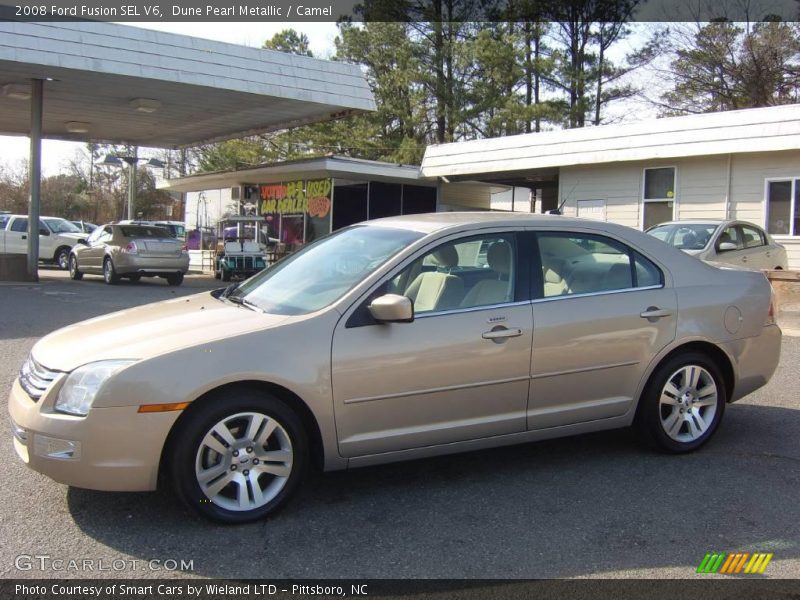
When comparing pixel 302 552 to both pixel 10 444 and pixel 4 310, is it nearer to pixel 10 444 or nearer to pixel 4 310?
pixel 10 444

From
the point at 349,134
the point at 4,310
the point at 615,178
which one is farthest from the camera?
the point at 349,134

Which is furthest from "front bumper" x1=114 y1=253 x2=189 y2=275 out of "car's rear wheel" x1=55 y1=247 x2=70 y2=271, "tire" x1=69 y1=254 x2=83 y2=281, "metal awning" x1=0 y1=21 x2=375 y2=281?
"car's rear wheel" x1=55 y1=247 x2=70 y2=271

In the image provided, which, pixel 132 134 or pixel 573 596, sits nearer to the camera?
pixel 573 596

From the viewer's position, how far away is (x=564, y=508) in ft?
13.5

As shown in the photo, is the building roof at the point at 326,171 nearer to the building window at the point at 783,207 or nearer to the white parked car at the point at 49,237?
the white parked car at the point at 49,237

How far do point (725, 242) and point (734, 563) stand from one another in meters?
9.79

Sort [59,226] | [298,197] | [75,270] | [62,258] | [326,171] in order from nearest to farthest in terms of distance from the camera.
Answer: [75,270], [326,171], [62,258], [59,226], [298,197]

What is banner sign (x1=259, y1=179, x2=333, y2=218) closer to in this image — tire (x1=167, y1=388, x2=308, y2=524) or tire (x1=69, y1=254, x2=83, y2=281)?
tire (x1=69, y1=254, x2=83, y2=281)

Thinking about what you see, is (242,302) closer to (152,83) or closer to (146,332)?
(146,332)

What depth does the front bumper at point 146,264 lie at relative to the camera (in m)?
17.4

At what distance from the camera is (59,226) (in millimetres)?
24766

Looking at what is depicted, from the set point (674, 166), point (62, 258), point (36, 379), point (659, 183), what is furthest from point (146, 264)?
point (36, 379)

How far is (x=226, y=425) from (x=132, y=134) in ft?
73.1

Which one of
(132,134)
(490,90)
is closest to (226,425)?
(132,134)
